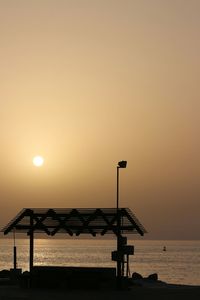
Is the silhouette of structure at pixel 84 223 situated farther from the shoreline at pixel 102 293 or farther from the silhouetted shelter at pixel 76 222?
the shoreline at pixel 102 293

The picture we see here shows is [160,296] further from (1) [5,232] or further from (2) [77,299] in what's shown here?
(1) [5,232]

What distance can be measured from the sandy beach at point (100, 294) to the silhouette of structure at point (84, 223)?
2109 millimetres

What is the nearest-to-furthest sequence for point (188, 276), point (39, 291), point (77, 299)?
1. point (77, 299)
2. point (39, 291)
3. point (188, 276)

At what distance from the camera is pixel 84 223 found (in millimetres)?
46312

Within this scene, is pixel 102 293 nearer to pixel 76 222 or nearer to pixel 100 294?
pixel 100 294

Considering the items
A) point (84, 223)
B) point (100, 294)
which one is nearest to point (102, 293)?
point (100, 294)

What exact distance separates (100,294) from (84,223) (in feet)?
17.2

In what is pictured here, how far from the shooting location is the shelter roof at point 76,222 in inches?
1813

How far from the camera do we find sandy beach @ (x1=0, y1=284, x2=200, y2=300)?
4116 cm

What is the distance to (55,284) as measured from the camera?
46.8 m

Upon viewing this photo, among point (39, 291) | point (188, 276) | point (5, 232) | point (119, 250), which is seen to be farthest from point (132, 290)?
point (188, 276)

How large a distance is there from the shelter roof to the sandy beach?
3789 mm

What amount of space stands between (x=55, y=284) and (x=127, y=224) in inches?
246

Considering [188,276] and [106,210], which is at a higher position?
[106,210]
